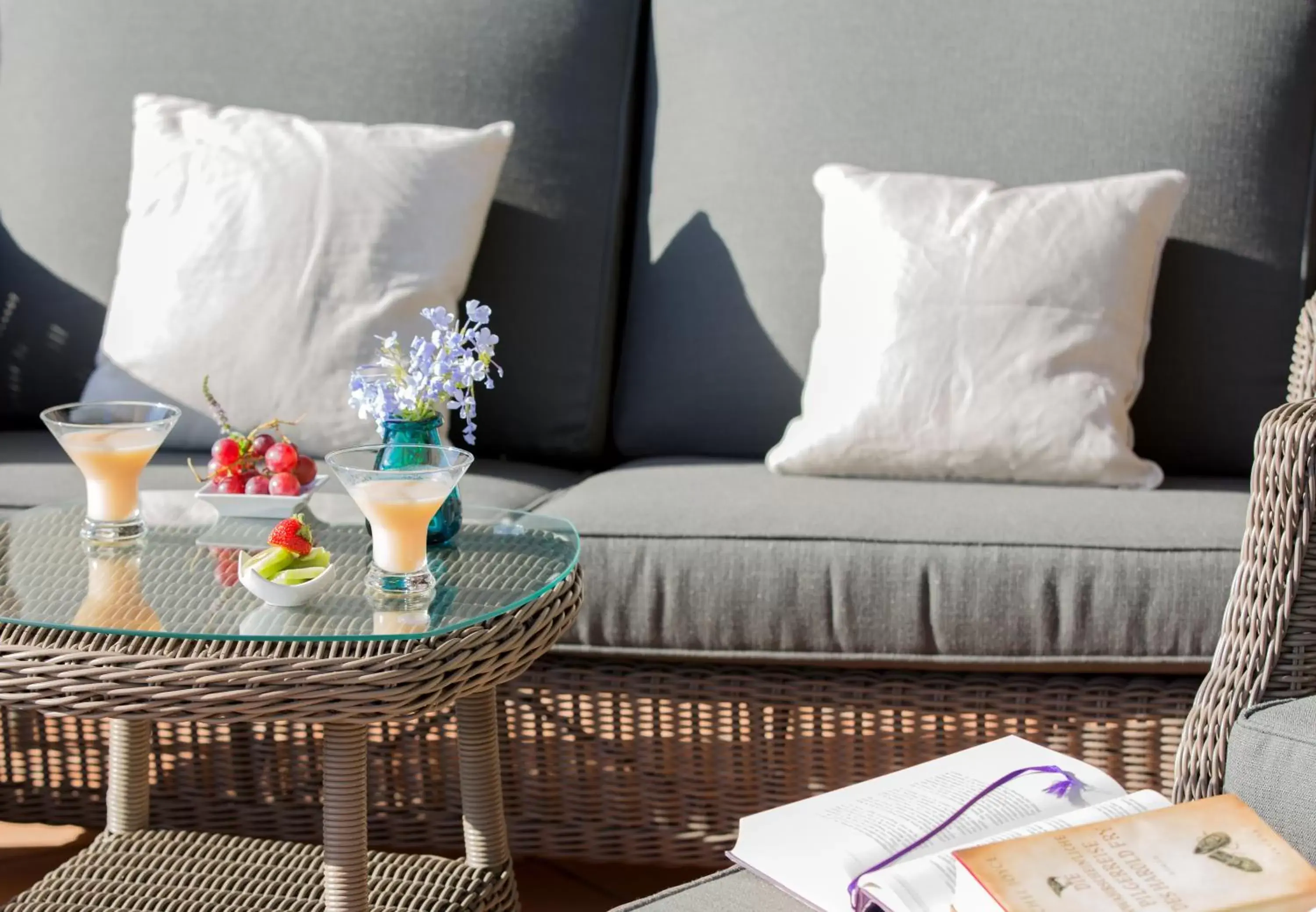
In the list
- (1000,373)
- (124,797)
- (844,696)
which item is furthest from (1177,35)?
(124,797)

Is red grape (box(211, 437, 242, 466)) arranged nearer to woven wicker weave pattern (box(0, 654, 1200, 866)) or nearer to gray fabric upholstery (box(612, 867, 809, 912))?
woven wicker weave pattern (box(0, 654, 1200, 866))

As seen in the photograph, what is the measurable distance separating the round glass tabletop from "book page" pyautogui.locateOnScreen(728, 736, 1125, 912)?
310 millimetres

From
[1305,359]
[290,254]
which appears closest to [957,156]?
[1305,359]

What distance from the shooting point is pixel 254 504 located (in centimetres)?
138

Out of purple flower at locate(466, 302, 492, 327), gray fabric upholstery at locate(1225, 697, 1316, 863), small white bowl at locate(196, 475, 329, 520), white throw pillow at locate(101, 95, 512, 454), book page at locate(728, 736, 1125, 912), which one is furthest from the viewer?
white throw pillow at locate(101, 95, 512, 454)

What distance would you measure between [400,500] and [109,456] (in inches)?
13.5


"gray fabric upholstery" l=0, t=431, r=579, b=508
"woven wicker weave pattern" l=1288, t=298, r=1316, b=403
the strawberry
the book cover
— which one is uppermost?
"woven wicker weave pattern" l=1288, t=298, r=1316, b=403

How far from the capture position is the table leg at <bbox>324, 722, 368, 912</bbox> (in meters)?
1.13

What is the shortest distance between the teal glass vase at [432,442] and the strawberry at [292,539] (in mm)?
114

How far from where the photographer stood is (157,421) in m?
1.34

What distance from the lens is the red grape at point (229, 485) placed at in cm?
138

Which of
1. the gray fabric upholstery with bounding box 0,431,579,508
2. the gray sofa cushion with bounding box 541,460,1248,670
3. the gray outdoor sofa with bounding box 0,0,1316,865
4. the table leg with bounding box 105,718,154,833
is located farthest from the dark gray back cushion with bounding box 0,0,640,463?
the table leg with bounding box 105,718,154,833

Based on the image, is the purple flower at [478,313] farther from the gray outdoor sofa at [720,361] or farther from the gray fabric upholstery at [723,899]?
the gray fabric upholstery at [723,899]

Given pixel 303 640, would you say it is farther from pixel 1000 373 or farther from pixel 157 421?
pixel 1000 373
